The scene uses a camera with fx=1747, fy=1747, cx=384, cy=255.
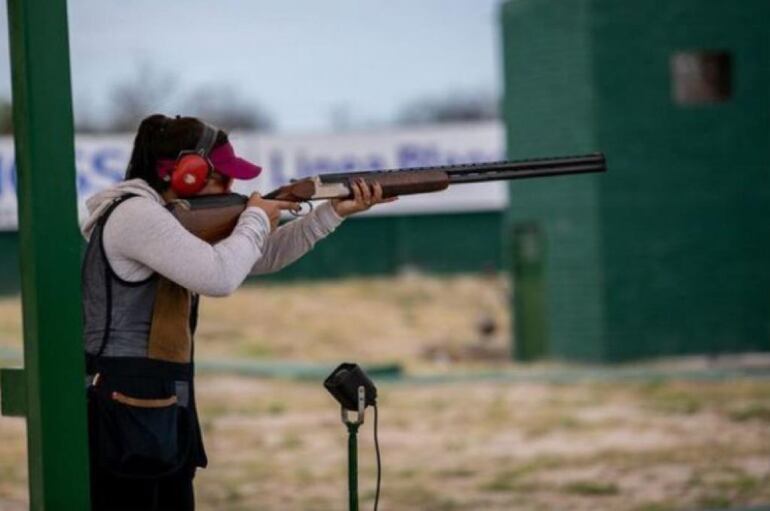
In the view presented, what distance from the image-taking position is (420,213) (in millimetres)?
37688

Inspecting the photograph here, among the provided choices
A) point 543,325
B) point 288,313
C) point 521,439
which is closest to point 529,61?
point 543,325

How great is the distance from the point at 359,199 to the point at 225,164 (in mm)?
440

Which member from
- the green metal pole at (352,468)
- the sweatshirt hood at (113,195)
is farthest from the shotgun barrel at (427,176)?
the green metal pole at (352,468)

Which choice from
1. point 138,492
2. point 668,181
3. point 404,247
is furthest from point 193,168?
point 404,247

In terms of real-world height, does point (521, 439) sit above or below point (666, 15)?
below

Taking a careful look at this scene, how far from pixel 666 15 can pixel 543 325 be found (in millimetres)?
Result: 4558

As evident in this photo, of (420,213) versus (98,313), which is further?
(420,213)

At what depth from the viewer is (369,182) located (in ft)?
17.9

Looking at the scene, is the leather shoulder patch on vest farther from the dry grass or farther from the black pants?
the dry grass

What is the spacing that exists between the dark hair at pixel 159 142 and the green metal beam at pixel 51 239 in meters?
0.26

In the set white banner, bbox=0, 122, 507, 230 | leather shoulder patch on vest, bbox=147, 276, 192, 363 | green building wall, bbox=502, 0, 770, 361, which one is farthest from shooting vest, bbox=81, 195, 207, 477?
white banner, bbox=0, 122, 507, 230

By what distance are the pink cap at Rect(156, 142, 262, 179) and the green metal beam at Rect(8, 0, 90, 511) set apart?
0.29 metres

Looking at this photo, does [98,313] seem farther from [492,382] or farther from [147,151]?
[492,382]

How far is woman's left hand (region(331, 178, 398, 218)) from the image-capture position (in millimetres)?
5449
